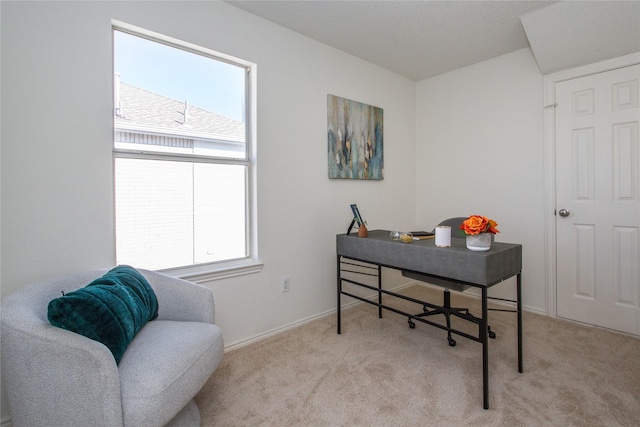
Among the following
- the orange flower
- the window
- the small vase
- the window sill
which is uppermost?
the window

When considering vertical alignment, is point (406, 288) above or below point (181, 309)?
below

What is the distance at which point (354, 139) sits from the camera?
3.12 metres

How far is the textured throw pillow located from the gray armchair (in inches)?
1.8

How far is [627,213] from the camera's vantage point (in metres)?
2.46

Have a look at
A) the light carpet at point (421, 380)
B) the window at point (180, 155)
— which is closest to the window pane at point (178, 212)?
the window at point (180, 155)

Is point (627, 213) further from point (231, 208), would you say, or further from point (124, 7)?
point (124, 7)

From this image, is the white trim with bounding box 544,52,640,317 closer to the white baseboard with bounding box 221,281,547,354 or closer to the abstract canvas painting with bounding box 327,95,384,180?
the white baseboard with bounding box 221,281,547,354

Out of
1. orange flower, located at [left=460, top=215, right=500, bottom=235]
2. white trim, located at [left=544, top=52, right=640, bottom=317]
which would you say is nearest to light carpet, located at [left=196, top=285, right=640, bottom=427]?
white trim, located at [left=544, top=52, right=640, bottom=317]

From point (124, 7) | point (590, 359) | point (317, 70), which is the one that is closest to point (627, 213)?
point (590, 359)

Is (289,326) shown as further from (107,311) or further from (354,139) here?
(354,139)

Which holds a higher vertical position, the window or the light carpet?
the window

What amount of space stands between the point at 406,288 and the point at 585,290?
1640 mm

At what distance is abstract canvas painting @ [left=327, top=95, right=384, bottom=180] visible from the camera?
2.93 metres

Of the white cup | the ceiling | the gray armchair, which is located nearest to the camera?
the gray armchair
